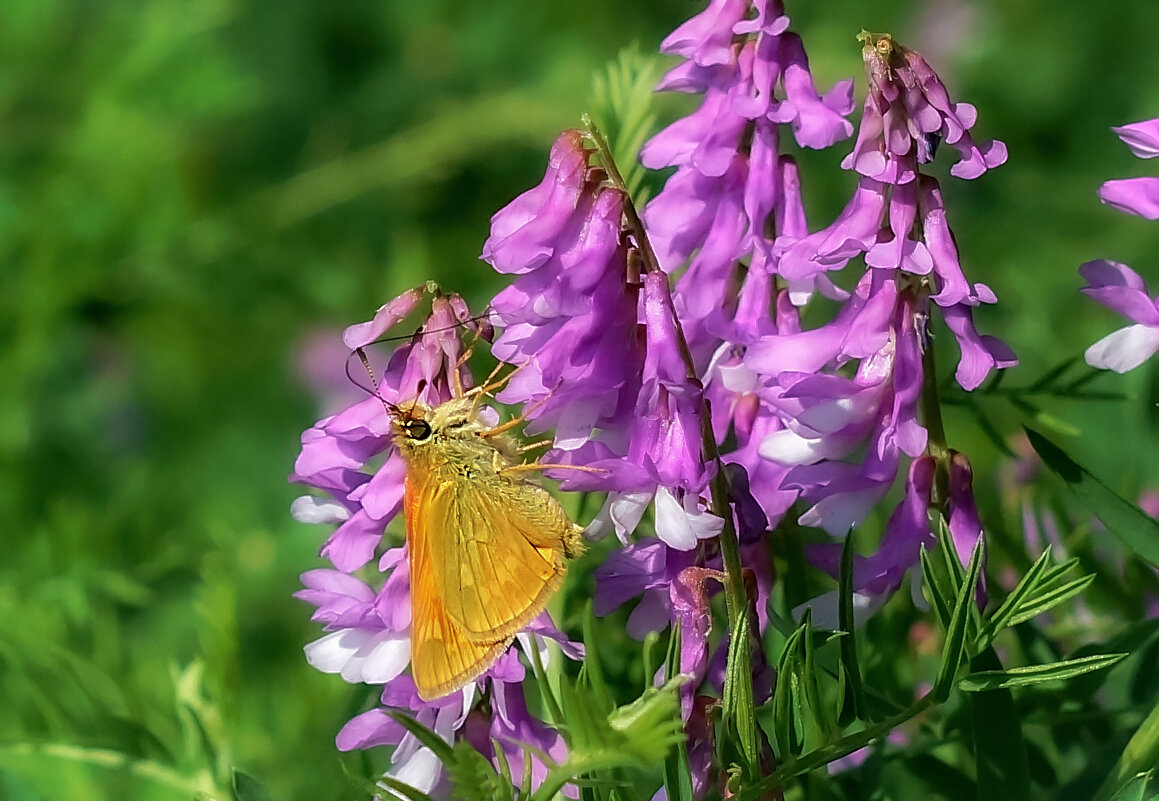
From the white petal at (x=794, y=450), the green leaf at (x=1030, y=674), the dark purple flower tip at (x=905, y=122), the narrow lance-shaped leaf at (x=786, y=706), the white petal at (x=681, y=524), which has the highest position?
the dark purple flower tip at (x=905, y=122)

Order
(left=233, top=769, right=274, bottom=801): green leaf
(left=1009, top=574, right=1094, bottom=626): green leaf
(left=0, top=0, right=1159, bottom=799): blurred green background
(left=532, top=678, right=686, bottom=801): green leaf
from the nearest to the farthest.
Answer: (left=532, top=678, right=686, bottom=801): green leaf, (left=1009, top=574, right=1094, bottom=626): green leaf, (left=233, top=769, right=274, bottom=801): green leaf, (left=0, top=0, right=1159, bottom=799): blurred green background

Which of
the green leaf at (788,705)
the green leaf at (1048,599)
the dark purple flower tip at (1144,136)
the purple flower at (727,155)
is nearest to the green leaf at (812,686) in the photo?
the green leaf at (788,705)

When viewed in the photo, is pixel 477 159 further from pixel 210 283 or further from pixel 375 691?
pixel 375 691

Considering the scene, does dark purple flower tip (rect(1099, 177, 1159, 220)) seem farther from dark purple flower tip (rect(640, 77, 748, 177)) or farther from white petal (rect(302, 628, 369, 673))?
white petal (rect(302, 628, 369, 673))

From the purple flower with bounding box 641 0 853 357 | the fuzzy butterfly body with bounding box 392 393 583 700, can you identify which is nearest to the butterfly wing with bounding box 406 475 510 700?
the fuzzy butterfly body with bounding box 392 393 583 700

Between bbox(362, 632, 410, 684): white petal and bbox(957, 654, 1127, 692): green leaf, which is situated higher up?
bbox(362, 632, 410, 684): white petal

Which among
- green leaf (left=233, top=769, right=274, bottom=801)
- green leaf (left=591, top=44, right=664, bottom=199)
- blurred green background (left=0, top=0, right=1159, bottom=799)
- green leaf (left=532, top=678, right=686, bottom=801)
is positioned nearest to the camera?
green leaf (left=532, top=678, right=686, bottom=801)

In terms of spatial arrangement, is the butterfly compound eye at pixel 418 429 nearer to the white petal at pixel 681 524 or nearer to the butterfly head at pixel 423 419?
the butterfly head at pixel 423 419

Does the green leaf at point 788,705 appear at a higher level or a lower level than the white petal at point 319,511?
lower

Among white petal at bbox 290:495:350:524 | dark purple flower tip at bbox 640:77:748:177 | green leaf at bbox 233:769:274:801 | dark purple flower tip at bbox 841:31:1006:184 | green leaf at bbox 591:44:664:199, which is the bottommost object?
green leaf at bbox 233:769:274:801
